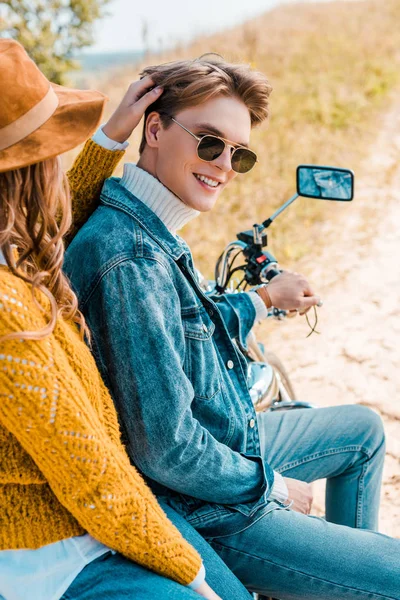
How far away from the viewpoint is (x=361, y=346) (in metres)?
4.55

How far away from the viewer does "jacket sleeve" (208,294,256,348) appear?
2.29m

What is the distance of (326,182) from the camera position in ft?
8.18

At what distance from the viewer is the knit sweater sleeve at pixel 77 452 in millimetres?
1215

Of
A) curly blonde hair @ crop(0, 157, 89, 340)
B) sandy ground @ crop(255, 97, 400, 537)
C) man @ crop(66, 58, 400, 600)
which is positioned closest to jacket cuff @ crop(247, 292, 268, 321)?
man @ crop(66, 58, 400, 600)

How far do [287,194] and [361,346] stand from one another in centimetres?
303

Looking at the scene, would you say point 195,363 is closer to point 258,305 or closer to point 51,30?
point 258,305

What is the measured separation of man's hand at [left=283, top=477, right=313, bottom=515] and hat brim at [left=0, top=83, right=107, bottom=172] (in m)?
1.22

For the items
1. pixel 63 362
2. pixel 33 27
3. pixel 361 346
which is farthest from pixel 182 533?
pixel 33 27

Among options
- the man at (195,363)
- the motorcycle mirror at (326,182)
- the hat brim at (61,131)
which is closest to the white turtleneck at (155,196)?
the man at (195,363)

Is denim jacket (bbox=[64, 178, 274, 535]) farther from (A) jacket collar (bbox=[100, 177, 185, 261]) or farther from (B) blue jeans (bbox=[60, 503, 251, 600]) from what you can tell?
(B) blue jeans (bbox=[60, 503, 251, 600])

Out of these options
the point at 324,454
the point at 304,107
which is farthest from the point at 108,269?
the point at 304,107

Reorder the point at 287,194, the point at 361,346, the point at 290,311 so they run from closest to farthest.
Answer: the point at 290,311
the point at 361,346
the point at 287,194

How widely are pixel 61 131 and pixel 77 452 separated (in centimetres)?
69

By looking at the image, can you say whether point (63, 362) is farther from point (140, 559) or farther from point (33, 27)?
point (33, 27)
